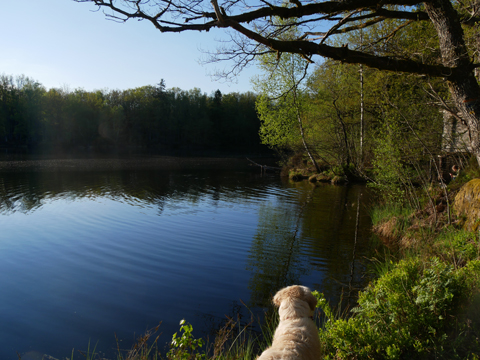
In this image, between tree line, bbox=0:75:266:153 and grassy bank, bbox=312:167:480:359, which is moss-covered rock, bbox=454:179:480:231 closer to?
grassy bank, bbox=312:167:480:359

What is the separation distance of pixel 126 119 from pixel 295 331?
83419 mm

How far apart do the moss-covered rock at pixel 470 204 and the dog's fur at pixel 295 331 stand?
5.21m

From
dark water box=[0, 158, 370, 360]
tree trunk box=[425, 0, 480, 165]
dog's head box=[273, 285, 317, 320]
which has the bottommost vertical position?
dark water box=[0, 158, 370, 360]

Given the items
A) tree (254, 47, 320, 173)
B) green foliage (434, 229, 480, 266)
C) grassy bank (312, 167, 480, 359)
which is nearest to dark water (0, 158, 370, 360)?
green foliage (434, 229, 480, 266)

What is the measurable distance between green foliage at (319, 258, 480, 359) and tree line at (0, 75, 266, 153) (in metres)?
73.2

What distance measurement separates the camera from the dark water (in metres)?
5.65

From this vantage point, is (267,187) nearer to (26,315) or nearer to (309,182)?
(309,182)

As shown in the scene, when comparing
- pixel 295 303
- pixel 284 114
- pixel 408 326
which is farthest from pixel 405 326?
pixel 284 114

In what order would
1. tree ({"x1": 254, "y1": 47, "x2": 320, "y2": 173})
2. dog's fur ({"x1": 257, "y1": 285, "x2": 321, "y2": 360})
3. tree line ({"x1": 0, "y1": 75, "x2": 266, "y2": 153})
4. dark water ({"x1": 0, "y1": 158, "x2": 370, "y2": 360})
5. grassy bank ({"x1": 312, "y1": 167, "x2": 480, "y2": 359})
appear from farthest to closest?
1. tree line ({"x1": 0, "y1": 75, "x2": 266, "y2": 153})
2. tree ({"x1": 254, "y1": 47, "x2": 320, "y2": 173})
3. dark water ({"x1": 0, "y1": 158, "x2": 370, "y2": 360})
4. grassy bank ({"x1": 312, "y1": 167, "x2": 480, "y2": 359})
5. dog's fur ({"x1": 257, "y1": 285, "x2": 321, "y2": 360})

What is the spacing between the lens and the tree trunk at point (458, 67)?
4535mm

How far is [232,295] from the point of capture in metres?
6.65

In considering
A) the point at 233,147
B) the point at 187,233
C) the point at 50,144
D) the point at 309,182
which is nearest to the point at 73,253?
the point at 187,233

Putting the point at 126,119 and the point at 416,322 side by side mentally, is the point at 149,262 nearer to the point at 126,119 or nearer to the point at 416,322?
the point at 416,322

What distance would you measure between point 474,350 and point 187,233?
9.20 m
